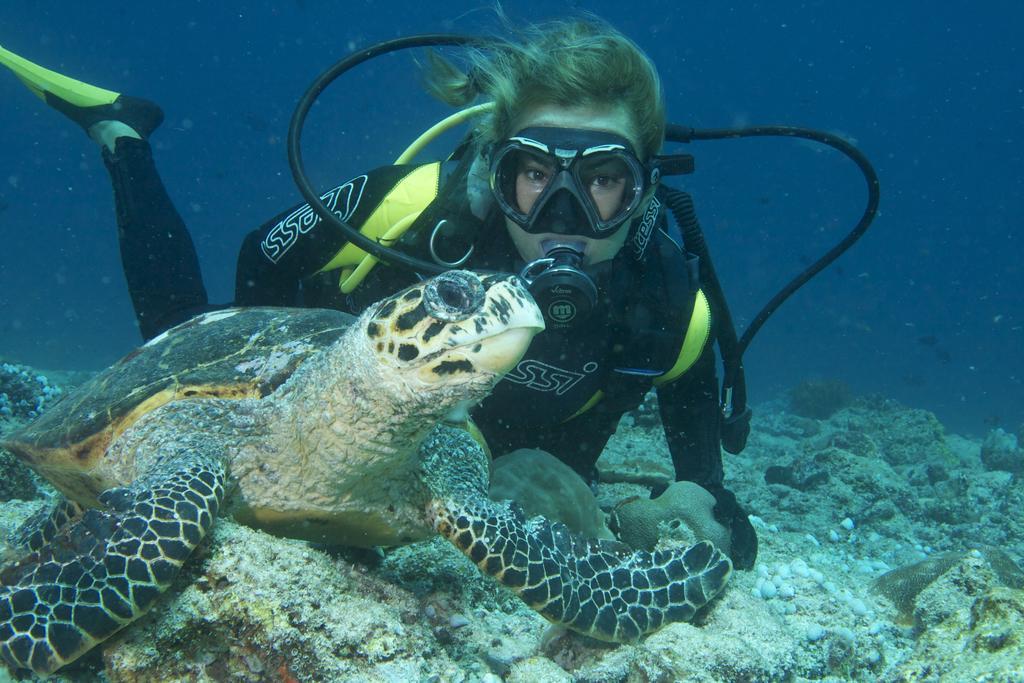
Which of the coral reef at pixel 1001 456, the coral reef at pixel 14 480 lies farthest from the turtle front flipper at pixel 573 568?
the coral reef at pixel 1001 456

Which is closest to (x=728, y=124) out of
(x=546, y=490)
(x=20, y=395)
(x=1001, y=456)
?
(x=1001, y=456)

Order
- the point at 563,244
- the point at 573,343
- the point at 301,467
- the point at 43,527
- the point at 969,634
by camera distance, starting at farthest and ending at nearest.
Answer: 1. the point at 573,343
2. the point at 563,244
3. the point at 43,527
4. the point at 301,467
5. the point at 969,634

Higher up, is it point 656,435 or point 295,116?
point 295,116

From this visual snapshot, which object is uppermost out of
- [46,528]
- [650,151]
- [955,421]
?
[955,421]

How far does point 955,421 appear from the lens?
25.9 m

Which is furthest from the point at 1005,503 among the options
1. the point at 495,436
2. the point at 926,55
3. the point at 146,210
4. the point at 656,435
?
the point at 926,55

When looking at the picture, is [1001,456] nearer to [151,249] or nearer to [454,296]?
[454,296]

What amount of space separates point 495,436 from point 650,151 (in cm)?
234

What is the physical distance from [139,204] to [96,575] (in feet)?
17.4

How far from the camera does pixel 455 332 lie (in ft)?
6.02

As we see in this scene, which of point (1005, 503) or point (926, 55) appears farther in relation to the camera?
point (926, 55)

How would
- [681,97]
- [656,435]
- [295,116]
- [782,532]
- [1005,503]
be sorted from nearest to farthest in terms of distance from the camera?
1. [295,116]
2. [782,532]
3. [1005,503]
4. [656,435]
5. [681,97]

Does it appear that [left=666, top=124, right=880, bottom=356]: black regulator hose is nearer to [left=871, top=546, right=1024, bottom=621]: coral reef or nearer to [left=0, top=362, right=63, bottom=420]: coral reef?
[left=871, top=546, right=1024, bottom=621]: coral reef

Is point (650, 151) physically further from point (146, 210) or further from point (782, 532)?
point (146, 210)
